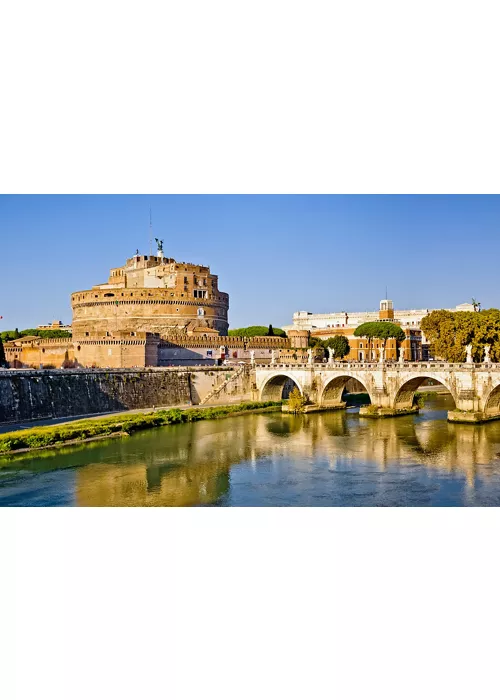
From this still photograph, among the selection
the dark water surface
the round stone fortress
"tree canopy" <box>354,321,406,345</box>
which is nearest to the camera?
the dark water surface

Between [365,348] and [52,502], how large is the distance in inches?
1247

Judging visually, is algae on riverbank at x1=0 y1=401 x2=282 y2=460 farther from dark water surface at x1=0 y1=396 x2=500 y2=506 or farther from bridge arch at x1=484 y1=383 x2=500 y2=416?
bridge arch at x1=484 y1=383 x2=500 y2=416

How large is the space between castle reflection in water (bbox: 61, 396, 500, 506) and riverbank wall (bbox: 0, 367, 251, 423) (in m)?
3.72

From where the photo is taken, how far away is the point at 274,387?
30141mm

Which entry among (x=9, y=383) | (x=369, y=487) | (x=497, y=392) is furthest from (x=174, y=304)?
(x=369, y=487)

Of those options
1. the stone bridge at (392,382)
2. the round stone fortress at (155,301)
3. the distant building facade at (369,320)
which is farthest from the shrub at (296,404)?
the distant building facade at (369,320)

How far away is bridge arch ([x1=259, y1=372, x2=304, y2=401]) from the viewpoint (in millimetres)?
29516

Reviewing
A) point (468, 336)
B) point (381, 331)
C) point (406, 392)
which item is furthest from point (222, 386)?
point (381, 331)

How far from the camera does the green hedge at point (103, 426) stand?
17.4 metres

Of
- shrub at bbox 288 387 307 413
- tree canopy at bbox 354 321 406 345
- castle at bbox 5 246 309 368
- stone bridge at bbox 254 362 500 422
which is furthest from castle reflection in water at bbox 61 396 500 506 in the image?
tree canopy at bbox 354 321 406 345

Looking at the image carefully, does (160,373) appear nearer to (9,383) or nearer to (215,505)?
(9,383)

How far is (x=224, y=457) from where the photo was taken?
1720cm

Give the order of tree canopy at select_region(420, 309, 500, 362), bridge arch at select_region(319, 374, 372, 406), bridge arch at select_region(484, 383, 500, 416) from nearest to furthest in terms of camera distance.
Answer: bridge arch at select_region(484, 383, 500, 416)
tree canopy at select_region(420, 309, 500, 362)
bridge arch at select_region(319, 374, 372, 406)

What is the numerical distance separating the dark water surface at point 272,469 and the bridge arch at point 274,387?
7.49m
